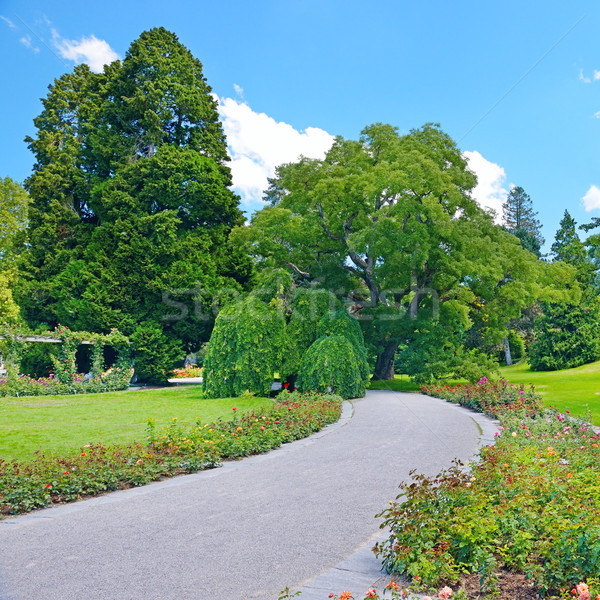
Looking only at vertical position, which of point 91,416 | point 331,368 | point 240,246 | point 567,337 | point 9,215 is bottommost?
point 91,416

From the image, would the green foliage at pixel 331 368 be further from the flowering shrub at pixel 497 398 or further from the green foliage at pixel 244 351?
the flowering shrub at pixel 497 398

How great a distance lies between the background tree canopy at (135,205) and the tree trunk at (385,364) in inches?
295

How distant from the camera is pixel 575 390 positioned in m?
17.8

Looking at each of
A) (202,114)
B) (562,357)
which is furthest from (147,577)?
(562,357)

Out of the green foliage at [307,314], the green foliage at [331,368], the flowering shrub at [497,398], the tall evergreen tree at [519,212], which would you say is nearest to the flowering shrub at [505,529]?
the flowering shrub at [497,398]

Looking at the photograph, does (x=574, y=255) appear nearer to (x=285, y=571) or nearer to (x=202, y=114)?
(x=202, y=114)

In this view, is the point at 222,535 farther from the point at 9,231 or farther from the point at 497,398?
the point at 9,231

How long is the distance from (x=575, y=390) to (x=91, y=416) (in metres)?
16.3

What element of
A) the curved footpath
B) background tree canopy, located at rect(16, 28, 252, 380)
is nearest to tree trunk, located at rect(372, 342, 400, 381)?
background tree canopy, located at rect(16, 28, 252, 380)

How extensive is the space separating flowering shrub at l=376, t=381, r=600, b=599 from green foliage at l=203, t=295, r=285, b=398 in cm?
1048

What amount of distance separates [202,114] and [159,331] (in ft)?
36.9

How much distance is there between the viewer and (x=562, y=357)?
1097 inches

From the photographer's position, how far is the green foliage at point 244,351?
14992mm

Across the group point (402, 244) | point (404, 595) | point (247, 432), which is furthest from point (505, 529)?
point (402, 244)
